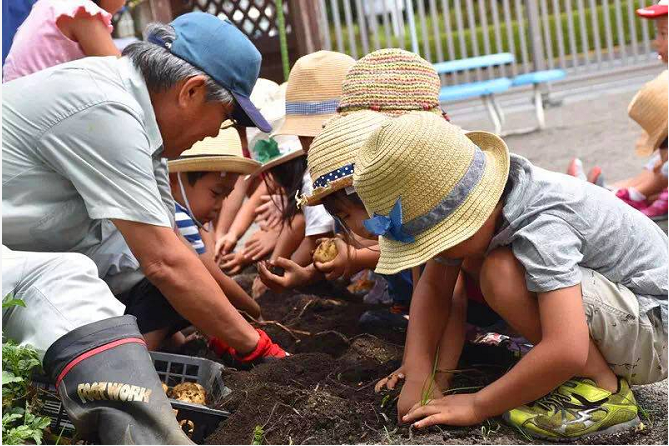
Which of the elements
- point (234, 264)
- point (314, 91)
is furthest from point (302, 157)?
point (234, 264)

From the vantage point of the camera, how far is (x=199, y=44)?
9.36ft

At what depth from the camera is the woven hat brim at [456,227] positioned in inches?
92.7

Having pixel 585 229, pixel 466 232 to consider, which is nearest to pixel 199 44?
pixel 466 232

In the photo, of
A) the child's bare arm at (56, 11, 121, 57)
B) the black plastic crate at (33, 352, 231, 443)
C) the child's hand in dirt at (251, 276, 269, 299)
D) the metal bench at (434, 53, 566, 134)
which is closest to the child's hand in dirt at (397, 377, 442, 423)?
the black plastic crate at (33, 352, 231, 443)

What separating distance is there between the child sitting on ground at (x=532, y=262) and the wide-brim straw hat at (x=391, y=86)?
627 millimetres

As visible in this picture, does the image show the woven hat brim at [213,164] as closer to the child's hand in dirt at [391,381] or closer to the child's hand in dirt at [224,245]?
the child's hand in dirt at [224,245]

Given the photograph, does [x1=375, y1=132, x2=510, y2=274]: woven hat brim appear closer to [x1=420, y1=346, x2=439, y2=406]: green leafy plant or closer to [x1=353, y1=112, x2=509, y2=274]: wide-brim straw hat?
[x1=353, y1=112, x2=509, y2=274]: wide-brim straw hat

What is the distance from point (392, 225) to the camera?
7.90ft

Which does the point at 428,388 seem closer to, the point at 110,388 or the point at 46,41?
the point at 110,388

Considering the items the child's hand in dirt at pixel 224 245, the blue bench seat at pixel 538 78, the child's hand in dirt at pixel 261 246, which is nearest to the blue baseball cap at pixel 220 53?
the child's hand in dirt at pixel 261 246

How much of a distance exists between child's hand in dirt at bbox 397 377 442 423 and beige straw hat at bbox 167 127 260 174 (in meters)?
1.38

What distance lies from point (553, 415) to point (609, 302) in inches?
11.9

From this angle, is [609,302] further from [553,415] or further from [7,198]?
[7,198]

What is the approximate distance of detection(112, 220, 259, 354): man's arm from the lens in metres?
2.69
